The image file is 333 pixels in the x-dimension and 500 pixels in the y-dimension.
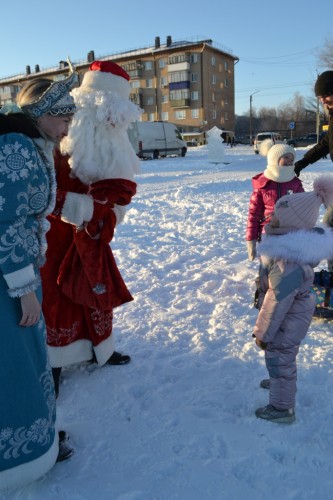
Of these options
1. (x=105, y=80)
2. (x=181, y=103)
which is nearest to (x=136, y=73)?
(x=181, y=103)

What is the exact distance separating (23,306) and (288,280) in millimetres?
1385

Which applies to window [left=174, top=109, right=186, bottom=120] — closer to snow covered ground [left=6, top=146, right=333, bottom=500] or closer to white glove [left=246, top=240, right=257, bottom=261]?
snow covered ground [left=6, top=146, right=333, bottom=500]

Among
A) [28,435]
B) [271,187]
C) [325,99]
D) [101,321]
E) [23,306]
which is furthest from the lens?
[271,187]

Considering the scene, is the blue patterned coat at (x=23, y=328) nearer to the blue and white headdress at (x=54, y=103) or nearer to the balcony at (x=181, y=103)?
the blue and white headdress at (x=54, y=103)

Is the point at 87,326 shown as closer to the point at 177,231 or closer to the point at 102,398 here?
the point at 102,398

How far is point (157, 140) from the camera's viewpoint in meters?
26.2

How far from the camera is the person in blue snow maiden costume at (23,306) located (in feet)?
5.48

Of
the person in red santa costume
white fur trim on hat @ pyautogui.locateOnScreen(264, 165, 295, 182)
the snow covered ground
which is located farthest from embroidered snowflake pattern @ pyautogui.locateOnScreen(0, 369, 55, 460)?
white fur trim on hat @ pyautogui.locateOnScreen(264, 165, 295, 182)

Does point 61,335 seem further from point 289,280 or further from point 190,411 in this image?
point 289,280

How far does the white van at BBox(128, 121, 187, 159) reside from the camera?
25503 mm

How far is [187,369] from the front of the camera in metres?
3.12

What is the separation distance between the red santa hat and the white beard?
6cm

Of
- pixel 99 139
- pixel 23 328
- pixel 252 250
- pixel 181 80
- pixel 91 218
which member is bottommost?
pixel 252 250

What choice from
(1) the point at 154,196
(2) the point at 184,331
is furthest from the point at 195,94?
(2) the point at 184,331
